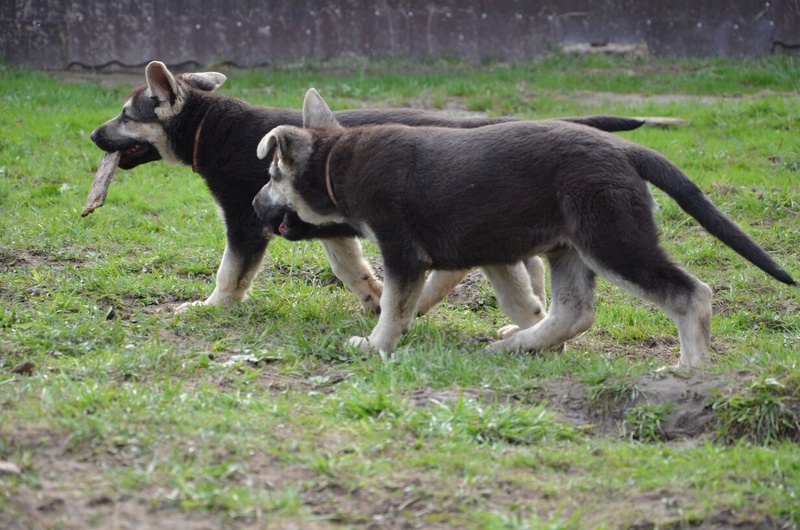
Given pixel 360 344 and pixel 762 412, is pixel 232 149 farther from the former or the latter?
pixel 762 412

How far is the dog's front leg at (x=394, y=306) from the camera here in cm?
636

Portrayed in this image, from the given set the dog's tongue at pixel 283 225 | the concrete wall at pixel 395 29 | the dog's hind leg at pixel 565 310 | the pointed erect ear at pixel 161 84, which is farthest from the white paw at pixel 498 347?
the concrete wall at pixel 395 29

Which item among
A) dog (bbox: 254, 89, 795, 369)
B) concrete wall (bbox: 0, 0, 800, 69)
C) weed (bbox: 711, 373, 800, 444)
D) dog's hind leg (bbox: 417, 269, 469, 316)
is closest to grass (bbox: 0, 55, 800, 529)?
weed (bbox: 711, 373, 800, 444)

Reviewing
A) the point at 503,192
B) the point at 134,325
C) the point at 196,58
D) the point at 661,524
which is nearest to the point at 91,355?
the point at 134,325

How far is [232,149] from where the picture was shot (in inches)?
291

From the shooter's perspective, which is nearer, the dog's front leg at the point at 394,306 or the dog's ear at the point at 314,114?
the dog's front leg at the point at 394,306

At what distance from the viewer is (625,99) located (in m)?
14.0

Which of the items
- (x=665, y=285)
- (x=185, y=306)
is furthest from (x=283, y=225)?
(x=665, y=285)

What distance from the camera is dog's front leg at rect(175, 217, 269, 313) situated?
7.28 metres

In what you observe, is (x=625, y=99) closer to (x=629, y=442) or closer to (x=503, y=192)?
(x=503, y=192)

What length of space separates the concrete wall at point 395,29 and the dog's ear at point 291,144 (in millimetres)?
10136

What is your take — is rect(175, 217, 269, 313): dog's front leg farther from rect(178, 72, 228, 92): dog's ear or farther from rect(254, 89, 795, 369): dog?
rect(178, 72, 228, 92): dog's ear

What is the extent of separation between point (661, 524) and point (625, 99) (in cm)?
1077

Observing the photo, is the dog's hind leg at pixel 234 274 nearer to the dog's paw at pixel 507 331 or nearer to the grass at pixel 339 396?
the grass at pixel 339 396
